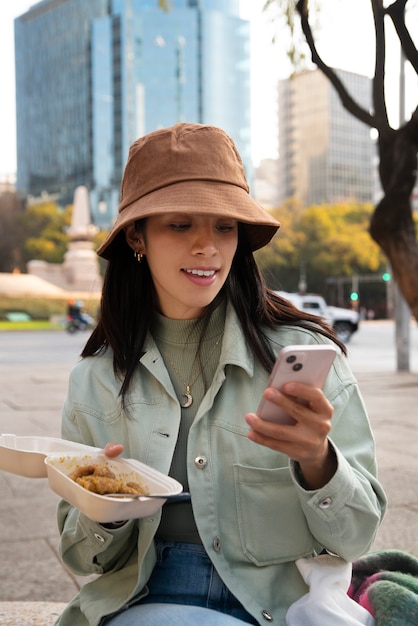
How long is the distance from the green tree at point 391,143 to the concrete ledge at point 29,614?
2.59m

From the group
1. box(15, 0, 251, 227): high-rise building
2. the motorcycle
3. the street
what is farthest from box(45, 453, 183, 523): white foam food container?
box(15, 0, 251, 227): high-rise building

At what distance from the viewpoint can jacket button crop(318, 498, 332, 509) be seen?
4.73ft

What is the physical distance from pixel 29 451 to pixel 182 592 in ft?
1.46

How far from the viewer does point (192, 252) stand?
5.41 feet

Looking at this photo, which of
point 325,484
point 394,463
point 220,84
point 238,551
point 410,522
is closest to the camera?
point 325,484

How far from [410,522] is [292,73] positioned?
3.30m

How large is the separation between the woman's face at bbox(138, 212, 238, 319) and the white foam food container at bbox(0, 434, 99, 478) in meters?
0.40

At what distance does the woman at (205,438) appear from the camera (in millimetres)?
1564

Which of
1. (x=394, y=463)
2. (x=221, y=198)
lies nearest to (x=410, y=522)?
(x=394, y=463)

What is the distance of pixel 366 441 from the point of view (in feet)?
5.25

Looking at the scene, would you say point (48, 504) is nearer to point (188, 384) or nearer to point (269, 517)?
point (188, 384)

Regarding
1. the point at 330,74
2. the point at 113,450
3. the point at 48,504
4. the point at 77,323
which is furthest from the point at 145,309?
the point at 77,323

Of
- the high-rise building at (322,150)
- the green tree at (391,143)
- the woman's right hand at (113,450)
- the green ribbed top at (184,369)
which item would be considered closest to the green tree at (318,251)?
the green tree at (391,143)

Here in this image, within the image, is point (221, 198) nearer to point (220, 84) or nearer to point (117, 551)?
point (117, 551)
